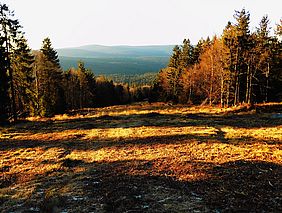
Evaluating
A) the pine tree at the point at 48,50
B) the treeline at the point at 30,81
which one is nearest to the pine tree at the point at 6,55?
the treeline at the point at 30,81

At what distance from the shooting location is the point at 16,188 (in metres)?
13.0

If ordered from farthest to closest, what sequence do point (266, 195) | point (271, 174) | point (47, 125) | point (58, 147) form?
point (47, 125), point (58, 147), point (271, 174), point (266, 195)

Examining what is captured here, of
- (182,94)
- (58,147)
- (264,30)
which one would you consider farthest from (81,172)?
(182,94)

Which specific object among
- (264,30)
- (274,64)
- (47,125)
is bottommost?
(47,125)

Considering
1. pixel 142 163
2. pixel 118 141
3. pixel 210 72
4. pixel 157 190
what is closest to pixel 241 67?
pixel 210 72

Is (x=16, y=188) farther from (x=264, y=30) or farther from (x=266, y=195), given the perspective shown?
(x=264, y=30)

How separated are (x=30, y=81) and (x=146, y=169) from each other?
33878 mm

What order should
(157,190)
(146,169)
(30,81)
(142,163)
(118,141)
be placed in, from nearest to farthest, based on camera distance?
1. (157,190)
2. (146,169)
3. (142,163)
4. (118,141)
5. (30,81)

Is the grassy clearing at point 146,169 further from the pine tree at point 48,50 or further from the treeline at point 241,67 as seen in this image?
the pine tree at point 48,50

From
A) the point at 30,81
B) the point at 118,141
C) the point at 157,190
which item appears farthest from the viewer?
the point at 30,81

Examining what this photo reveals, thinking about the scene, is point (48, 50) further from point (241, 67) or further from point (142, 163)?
point (142, 163)

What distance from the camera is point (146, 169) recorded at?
1426 centimetres

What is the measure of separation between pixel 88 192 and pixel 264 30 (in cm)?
4452

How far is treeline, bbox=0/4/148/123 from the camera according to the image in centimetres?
3209
